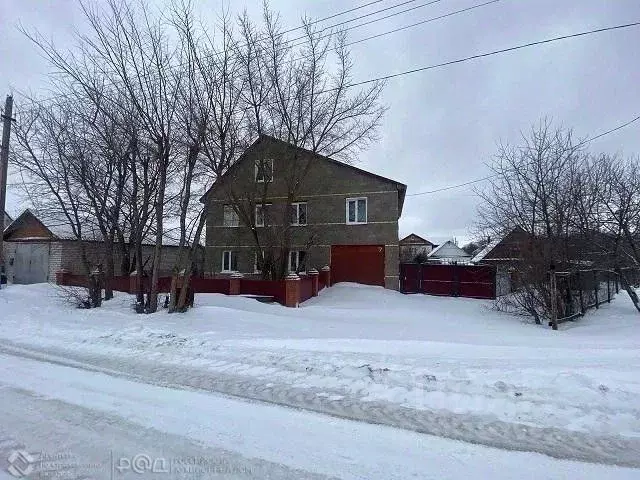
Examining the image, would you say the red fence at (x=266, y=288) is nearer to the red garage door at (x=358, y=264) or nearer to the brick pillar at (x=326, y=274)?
the brick pillar at (x=326, y=274)

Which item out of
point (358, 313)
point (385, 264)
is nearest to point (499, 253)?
point (358, 313)

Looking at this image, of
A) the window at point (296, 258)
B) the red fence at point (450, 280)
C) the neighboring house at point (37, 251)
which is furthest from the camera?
the neighboring house at point (37, 251)

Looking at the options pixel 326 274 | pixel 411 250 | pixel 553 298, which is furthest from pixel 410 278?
pixel 411 250

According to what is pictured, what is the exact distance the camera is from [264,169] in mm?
21719

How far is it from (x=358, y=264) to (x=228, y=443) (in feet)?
73.3

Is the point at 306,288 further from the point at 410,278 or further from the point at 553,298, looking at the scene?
the point at 553,298

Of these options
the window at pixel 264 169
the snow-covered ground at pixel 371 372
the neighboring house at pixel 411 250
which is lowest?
the snow-covered ground at pixel 371 372

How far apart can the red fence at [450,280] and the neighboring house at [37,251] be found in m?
13.7

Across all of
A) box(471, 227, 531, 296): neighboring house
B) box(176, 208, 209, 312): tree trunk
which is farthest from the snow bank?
box(471, 227, 531, 296): neighboring house

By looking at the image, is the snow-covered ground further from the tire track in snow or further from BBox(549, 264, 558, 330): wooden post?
BBox(549, 264, 558, 330): wooden post

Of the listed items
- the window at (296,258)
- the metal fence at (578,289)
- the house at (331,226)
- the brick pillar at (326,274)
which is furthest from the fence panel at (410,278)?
the metal fence at (578,289)

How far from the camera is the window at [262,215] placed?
22828 millimetres

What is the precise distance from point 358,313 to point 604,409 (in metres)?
11.6

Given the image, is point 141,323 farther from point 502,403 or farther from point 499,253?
point 499,253
